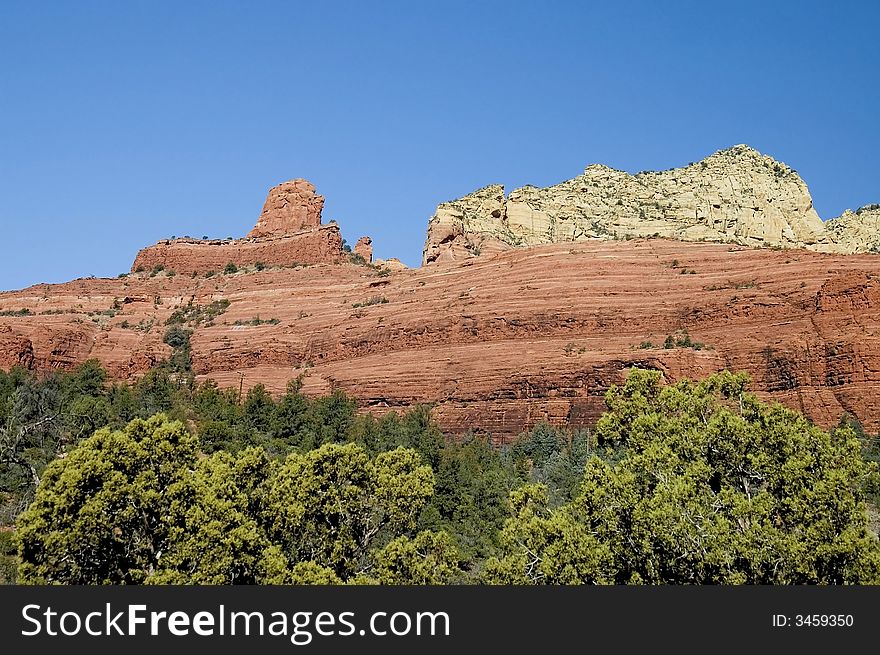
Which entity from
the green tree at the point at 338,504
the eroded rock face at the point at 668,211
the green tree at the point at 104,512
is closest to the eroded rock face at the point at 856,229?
the eroded rock face at the point at 668,211

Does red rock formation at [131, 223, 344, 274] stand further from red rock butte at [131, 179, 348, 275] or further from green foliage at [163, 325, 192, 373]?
green foliage at [163, 325, 192, 373]

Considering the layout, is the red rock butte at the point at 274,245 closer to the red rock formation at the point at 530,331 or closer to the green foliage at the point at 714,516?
the red rock formation at the point at 530,331

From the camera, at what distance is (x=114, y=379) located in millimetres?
83125

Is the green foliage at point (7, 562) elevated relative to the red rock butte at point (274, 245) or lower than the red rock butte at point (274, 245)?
lower

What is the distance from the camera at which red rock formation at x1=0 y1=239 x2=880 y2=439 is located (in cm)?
6525

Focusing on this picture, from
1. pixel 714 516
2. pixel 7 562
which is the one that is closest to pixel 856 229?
pixel 714 516

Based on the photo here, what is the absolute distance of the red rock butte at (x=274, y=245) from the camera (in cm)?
10644

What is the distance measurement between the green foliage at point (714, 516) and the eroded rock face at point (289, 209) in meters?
87.9

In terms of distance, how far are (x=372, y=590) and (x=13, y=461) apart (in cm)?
2937

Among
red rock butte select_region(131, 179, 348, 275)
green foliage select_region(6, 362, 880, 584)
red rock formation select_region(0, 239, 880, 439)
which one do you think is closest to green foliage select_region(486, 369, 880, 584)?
Answer: green foliage select_region(6, 362, 880, 584)

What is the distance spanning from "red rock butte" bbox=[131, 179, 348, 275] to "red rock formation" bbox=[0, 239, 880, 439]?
8.76 metres

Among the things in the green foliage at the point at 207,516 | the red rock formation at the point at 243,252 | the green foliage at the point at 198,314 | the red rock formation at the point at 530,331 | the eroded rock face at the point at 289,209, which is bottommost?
the green foliage at the point at 207,516

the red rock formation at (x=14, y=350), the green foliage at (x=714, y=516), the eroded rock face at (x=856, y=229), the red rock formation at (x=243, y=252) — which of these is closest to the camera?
the green foliage at (x=714, y=516)

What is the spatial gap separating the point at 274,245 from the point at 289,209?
8.36 metres
